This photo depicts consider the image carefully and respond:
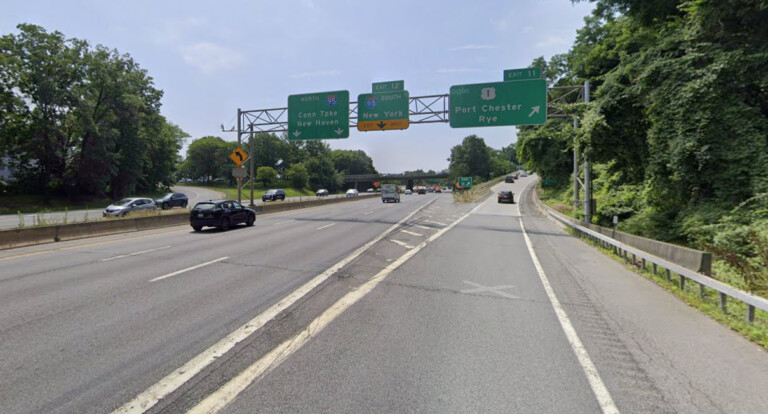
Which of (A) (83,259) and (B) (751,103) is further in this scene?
(B) (751,103)

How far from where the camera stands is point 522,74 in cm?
2139

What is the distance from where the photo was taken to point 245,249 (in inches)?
479

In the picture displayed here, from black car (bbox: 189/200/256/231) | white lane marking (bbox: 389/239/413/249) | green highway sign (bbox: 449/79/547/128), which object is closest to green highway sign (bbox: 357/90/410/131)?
green highway sign (bbox: 449/79/547/128)

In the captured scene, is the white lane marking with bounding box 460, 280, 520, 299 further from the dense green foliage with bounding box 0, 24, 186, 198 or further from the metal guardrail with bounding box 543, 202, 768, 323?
the dense green foliage with bounding box 0, 24, 186, 198

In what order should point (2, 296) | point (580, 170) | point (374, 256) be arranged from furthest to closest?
point (580, 170)
point (374, 256)
point (2, 296)

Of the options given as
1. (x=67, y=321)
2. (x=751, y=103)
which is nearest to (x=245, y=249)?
(x=67, y=321)

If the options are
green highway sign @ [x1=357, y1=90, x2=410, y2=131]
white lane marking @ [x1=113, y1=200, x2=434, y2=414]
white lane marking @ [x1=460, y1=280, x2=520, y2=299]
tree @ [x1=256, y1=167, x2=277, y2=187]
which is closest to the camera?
white lane marking @ [x1=113, y1=200, x2=434, y2=414]

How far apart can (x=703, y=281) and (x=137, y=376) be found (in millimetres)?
8485

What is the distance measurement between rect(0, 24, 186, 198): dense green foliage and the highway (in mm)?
39442

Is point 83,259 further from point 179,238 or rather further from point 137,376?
point 137,376

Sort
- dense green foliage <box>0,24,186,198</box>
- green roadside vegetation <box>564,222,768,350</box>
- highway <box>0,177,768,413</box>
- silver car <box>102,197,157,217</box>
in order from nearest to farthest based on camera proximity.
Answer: highway <box>0,177,768,413</box> → green roadside vegetation <box>564,222,768,350</box> → silver car <box>102,197,157,217</box> → dense green foliage <box>0,24,186,198</box>

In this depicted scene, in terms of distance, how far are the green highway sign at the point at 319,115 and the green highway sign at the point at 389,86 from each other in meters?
1.96

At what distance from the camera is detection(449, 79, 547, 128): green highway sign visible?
2092 cm

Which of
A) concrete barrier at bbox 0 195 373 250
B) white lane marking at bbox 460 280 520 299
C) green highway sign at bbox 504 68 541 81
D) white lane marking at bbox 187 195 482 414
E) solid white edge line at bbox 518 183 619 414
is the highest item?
green highway sign at bbox 504 68 541 81
